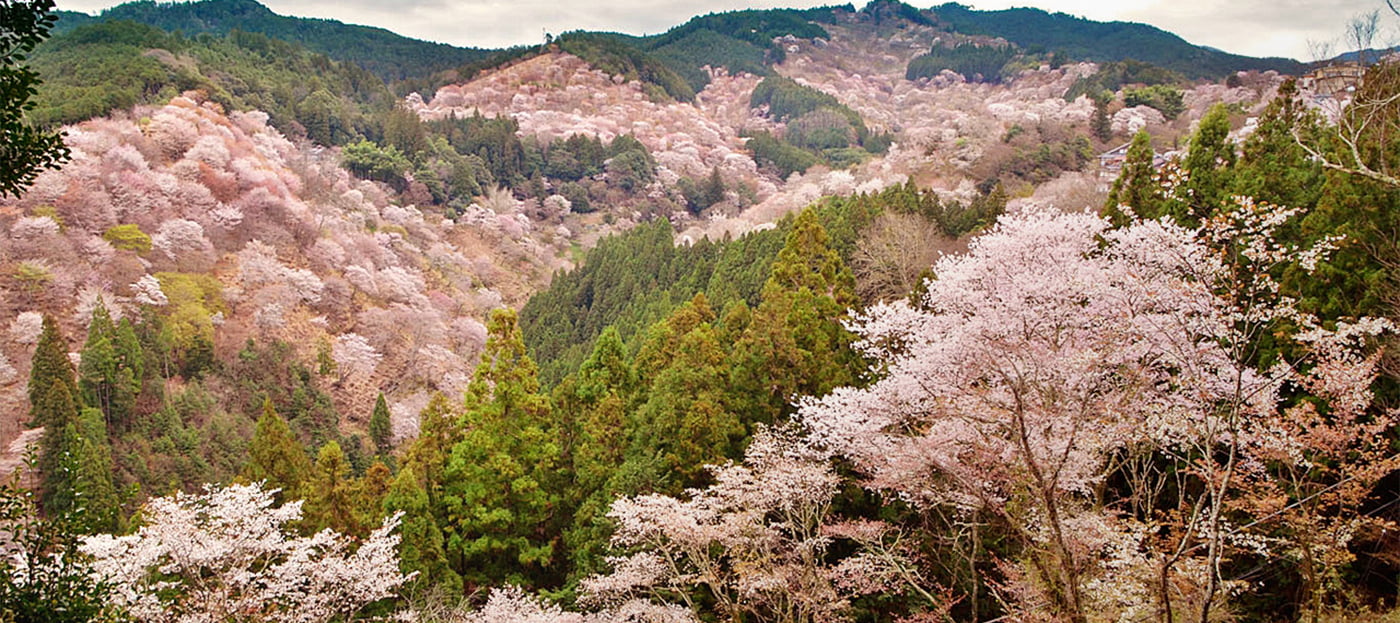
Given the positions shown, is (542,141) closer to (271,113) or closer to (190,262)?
(271,113)

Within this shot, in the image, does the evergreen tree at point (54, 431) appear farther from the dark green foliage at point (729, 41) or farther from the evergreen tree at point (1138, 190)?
the dark green foliage at point (729, 41)

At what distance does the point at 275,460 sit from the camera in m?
17.7

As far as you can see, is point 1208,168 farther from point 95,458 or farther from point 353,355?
point 353,355

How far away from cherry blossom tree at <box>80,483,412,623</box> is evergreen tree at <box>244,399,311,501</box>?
3330 millimetres

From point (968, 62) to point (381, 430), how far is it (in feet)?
350

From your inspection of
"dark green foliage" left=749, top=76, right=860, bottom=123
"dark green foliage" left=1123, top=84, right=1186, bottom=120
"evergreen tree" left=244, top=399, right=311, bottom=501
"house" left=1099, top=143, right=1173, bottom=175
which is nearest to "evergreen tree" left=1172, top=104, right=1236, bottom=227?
"house" left=1099, top=143, right=1173, bottom=175

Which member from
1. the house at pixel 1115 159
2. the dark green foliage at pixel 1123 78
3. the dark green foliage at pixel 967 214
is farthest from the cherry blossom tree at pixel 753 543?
the dark green foliage at pixel 1123 78

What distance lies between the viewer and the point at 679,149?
244 ft

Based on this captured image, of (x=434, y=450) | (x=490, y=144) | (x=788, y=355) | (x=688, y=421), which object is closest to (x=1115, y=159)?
(x=788, y=355)

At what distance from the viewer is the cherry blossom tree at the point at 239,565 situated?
12.1 metres

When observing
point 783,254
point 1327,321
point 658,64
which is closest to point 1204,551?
point 1327,321

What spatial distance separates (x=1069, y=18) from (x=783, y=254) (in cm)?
13807

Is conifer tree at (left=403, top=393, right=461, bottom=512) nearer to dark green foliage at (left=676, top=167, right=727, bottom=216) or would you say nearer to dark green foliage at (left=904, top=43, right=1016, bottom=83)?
dark green foliage at (left=676, top=167, right=727, bottom=216)

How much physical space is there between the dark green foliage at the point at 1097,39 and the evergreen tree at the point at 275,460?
7256 cm
